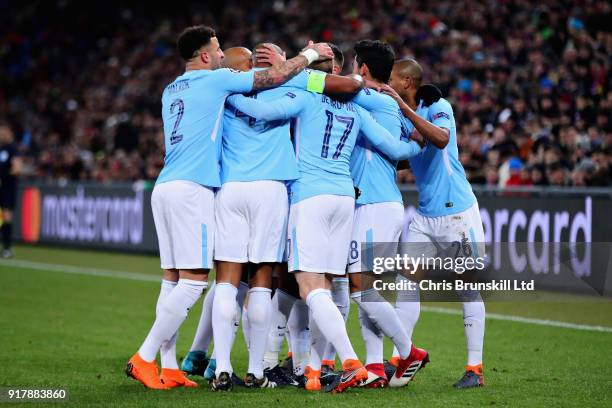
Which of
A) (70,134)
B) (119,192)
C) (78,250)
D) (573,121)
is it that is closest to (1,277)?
(119,192)

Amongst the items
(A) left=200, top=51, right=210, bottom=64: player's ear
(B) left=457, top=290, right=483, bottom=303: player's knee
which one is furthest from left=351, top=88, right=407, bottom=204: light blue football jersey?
(A) left=200, top=51, right=210, bottom=64: player's ear

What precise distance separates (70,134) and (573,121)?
18023mm

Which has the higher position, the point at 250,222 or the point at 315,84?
the point at 315,84

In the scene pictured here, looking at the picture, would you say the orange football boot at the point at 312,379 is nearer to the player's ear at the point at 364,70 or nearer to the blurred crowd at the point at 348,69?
the player's ear at the point at 364,70

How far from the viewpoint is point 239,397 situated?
6285mm

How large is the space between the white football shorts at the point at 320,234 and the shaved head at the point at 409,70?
3.89 feet

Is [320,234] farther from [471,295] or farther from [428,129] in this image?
[471,295]

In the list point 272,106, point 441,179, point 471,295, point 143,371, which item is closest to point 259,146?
point 272,106

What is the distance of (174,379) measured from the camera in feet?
22.3

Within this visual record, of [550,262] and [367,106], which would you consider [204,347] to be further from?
[550,262]

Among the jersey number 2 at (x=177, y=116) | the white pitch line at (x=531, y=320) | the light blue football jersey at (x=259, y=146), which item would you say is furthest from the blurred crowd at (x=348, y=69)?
the jersey number 2 at (x=177, y=116)

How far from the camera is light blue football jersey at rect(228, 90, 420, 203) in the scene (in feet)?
21.5

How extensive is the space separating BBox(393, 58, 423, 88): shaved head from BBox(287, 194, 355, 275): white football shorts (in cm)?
118

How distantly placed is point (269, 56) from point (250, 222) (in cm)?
121
